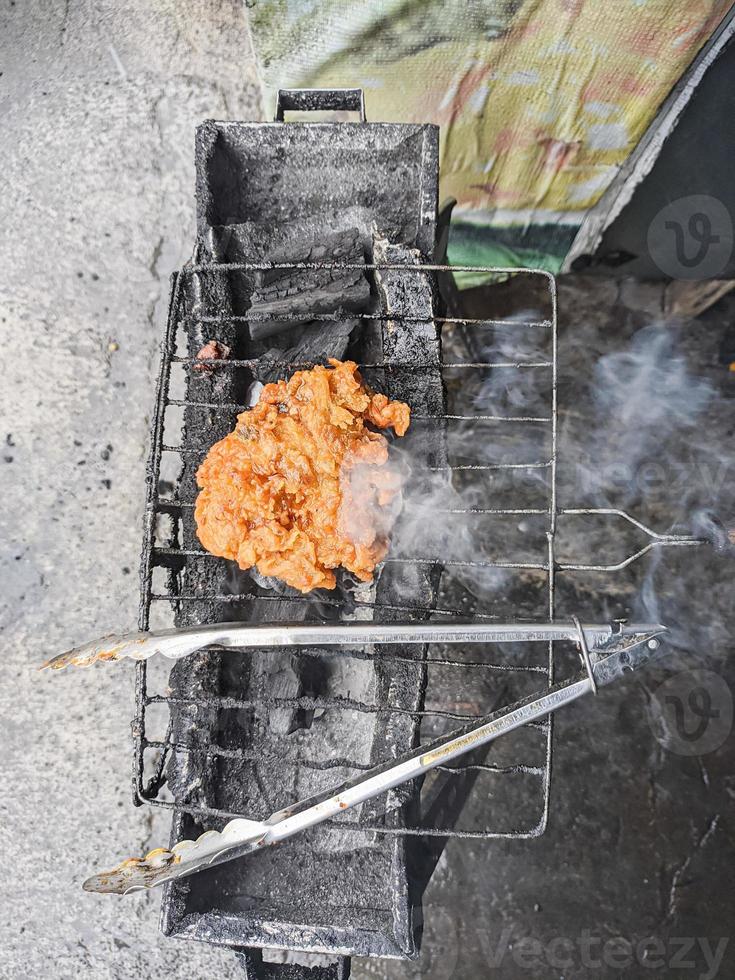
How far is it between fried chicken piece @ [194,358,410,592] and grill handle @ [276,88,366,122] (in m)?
1.33

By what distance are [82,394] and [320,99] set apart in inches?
77.6

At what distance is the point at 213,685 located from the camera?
276 centimetres

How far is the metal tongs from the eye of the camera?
2133 mm

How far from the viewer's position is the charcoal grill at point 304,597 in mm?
2514

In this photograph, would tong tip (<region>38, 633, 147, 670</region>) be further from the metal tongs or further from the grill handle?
the grill handle

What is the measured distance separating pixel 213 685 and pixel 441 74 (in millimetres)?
2949

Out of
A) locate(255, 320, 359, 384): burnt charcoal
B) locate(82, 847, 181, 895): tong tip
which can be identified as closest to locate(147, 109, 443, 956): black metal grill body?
locate(255, 320, 359, 384): burnt charcoal

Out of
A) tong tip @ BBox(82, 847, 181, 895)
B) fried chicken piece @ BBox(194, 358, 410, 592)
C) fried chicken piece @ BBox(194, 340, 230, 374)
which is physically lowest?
tong tip @ BBox(82, 847, 181, 895)

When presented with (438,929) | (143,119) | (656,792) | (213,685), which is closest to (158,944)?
(438,929)

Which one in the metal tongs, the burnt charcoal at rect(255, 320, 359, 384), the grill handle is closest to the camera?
the metal tongs

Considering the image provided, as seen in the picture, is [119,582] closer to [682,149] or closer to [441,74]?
[441,74]

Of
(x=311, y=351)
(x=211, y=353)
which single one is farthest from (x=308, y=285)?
(x=211, y=353)

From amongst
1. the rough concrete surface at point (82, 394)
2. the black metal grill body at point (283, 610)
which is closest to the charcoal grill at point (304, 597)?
the black metal grill body at point (283, 610)

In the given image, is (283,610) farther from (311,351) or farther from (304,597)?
(311,351)
